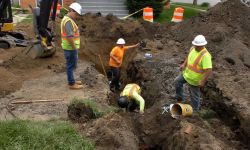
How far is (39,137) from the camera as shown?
26.5 ft

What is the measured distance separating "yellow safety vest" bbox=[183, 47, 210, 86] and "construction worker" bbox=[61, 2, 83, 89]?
303cm

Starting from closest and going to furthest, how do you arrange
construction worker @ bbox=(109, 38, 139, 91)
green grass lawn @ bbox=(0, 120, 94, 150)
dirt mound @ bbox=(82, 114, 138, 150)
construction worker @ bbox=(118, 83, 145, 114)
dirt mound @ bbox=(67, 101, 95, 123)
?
green grass lawn @ bbox=(0, 120, 94, 150)
dirt mound @ bbox=(82, 114, 138, 150)
dirt mound @ bbox=(67, 101, 95, 123)
construction worker @ bbox=(118, 83, 145, 114)
construction worker @ bbox=(109, 38, 139, 91)

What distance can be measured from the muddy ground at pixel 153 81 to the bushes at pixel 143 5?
4856 mm

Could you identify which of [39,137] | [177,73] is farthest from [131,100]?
[39,137]

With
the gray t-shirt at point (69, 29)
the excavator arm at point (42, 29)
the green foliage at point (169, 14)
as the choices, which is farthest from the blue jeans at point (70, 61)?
the green foliage at point (169, 14)

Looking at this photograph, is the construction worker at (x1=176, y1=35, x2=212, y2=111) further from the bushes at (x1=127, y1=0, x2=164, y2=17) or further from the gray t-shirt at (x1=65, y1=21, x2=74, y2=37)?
the bushes at (x1=127, y1=0, x2=164, y2=17)

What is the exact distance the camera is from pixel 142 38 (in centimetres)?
1862

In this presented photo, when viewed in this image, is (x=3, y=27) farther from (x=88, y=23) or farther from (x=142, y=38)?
(x=142, y=38)

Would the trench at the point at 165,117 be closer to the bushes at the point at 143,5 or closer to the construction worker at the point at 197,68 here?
the construction worker at the point at 197,68

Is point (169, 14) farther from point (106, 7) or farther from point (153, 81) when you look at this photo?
point (153, 81)

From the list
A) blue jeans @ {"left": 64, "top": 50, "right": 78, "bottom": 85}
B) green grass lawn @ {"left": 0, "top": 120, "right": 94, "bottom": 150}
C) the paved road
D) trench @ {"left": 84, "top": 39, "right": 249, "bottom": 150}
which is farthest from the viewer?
the paved road

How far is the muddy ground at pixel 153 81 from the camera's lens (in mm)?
8945

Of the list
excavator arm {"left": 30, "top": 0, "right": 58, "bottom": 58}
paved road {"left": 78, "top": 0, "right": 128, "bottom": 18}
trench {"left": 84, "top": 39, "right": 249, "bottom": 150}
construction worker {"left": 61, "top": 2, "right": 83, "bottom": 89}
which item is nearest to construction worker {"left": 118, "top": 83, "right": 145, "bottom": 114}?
trench {"left": 84, "top": 39, "right": 249, "bottom": 150}

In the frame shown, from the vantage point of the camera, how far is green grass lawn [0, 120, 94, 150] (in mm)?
7887
